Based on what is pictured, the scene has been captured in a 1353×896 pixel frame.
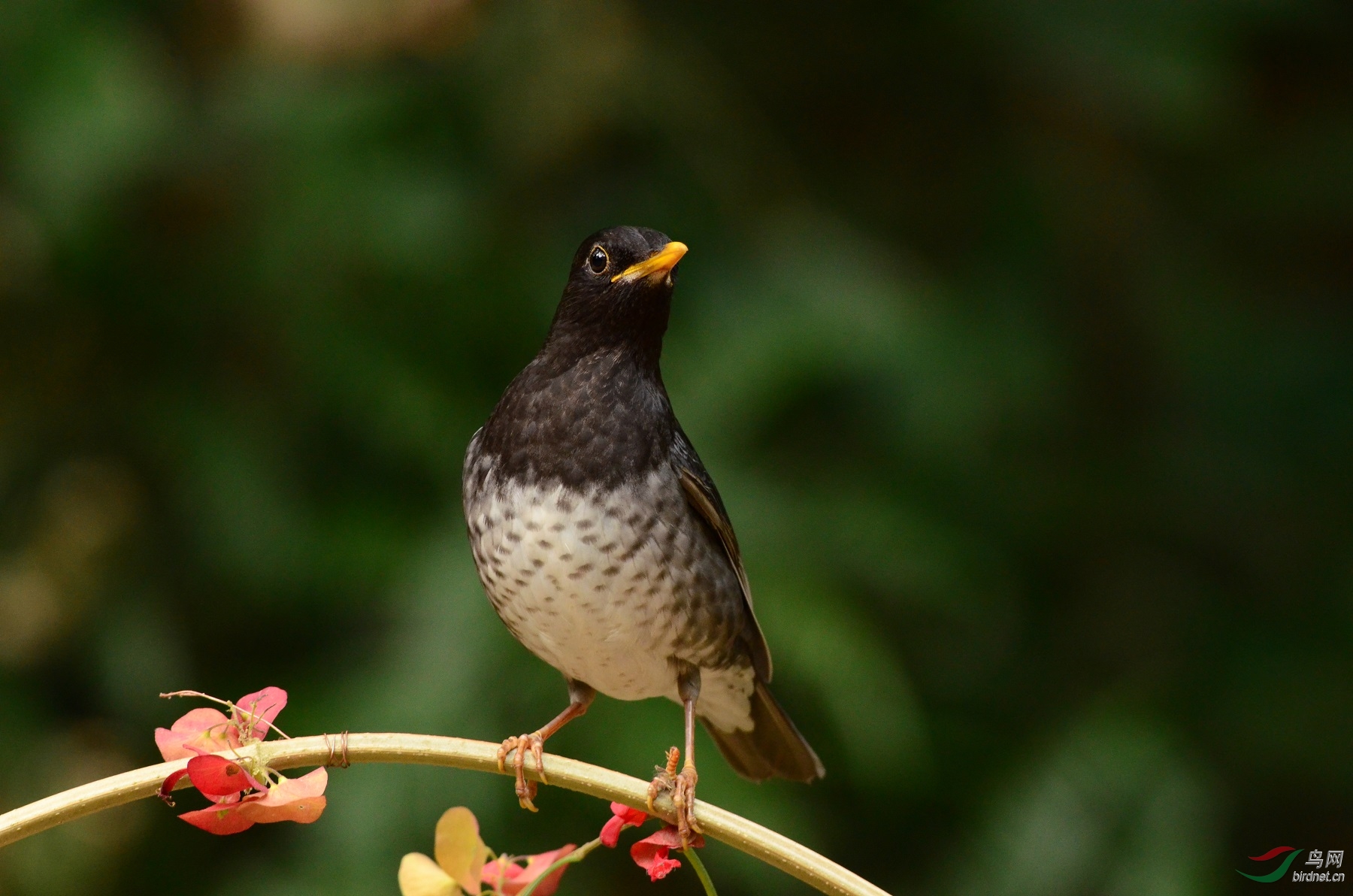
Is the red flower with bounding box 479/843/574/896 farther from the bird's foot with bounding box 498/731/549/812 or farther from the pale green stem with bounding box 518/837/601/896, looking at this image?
the bird's foot with bounding box 498/731/549/812

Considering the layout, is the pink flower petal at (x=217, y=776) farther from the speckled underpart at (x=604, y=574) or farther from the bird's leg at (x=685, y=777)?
the speckled underpart at (x=604, y=574)

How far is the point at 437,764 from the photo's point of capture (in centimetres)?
138

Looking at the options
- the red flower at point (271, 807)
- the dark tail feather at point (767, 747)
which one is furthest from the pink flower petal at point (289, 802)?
the dark tail feather at point (767, 747)

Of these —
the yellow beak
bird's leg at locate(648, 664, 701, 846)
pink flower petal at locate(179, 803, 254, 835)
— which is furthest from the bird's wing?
pink flower petal at locate(179, 803, 254, 835)

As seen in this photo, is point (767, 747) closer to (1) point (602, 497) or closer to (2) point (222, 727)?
(1) point (602, 497)

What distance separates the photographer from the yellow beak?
2197 millimetres

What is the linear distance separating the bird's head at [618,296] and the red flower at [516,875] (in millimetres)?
1009

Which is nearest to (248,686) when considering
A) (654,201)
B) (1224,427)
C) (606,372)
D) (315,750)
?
(654,201)

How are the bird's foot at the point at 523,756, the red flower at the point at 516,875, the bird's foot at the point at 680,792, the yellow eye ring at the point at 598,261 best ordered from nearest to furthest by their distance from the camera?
the red flower at the point at 516,875
the bird's foot at the point at 680,792
the bird's foot at the point at 523,756
the yellow eye ring at the point at 598,261

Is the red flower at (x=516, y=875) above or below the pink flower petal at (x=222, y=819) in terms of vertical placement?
above

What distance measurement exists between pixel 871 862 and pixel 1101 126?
286 cm

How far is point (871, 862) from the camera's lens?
15.1 feet

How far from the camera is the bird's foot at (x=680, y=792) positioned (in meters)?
1.53

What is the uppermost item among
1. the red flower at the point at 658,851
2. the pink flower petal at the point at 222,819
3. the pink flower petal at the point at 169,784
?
the red flower at the point at 658,851
